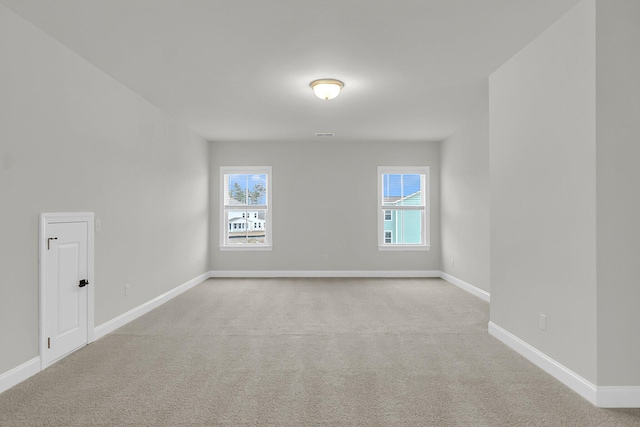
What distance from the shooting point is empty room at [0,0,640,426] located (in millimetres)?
2521

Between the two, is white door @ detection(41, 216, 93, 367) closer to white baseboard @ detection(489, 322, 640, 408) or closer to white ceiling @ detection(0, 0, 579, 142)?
white ceiling @ detection(0, 0, 579, 142)

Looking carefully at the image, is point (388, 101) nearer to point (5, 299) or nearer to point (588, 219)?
point (588, 219)

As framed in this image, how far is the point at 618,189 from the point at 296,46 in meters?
2.65

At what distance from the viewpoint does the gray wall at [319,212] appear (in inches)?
314

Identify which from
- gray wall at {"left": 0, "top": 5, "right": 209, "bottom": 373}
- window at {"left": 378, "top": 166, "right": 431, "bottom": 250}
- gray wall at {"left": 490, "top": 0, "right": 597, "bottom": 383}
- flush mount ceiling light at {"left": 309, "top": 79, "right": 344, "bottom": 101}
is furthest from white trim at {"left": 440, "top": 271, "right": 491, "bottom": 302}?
gray wall at {"left": 0, "top": 5, "right": 209, "bottom": 373}

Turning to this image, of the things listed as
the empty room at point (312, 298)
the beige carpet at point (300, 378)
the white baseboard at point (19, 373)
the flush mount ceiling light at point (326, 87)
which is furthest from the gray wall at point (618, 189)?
the white baseboard at point (19, 373)

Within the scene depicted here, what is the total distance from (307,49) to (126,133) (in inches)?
96.5

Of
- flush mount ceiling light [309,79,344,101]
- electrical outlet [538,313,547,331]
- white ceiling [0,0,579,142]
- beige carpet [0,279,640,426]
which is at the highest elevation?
white ceiling [0,0,579,142]

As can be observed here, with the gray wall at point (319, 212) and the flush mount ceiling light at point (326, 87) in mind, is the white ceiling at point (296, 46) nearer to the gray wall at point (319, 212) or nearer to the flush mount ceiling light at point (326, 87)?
the flush mount ceiling light at point (326, 87)

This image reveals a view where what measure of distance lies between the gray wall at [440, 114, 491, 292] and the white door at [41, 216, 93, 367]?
5097 millimetres

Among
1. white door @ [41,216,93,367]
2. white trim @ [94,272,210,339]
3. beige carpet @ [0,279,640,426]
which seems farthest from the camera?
white trim @ [94,272,210,339]

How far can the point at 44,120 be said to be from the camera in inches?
126

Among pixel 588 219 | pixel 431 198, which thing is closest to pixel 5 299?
pixel 588 219

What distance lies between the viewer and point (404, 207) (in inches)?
317
